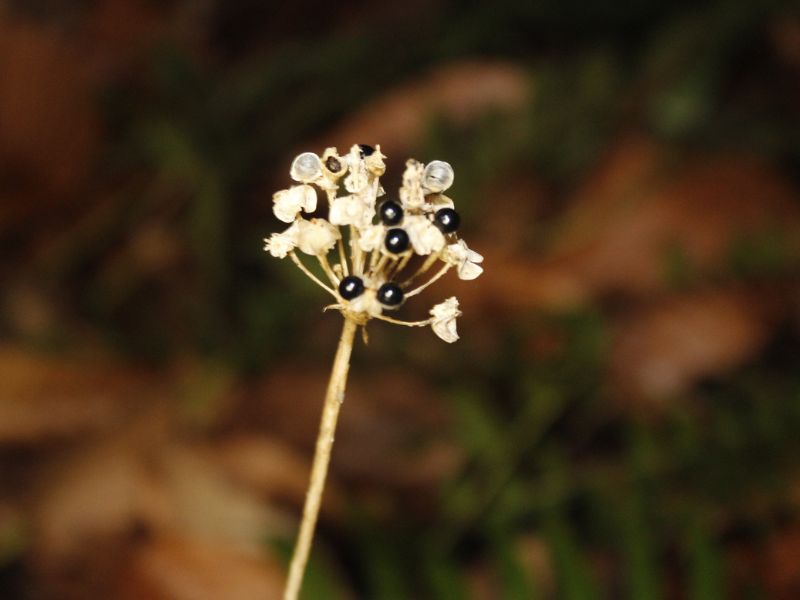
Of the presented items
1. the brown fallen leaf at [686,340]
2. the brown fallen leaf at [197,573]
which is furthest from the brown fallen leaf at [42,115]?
the brown fallen leaf at [686,340]

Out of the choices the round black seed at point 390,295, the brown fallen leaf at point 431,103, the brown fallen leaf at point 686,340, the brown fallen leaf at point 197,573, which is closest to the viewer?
the round black seed at point 390,295

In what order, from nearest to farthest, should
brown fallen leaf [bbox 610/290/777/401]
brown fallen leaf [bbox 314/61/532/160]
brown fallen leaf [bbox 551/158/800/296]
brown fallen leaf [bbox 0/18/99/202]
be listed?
1. brown fallen leaf [bbox 610/290/777/401]
2. brown fallen leaf [bbox 551/158/800/296]
3. brown fallen leaf [bbox 0/18/99/202]
4. brown fallen leaf [bbox 314/61/532/160]

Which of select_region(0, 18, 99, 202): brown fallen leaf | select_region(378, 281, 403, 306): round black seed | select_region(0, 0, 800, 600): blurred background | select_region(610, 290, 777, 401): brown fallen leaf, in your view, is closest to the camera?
select_region(378, 281, 403, 306): round black seed

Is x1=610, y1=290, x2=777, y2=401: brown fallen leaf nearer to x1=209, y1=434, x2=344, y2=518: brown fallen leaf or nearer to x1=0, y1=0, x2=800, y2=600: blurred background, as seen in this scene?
x1=0, y1=0, x2=800, y2=600: blurred background

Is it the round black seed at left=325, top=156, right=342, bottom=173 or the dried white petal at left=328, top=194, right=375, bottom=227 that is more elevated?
the round black seed at left=325, top=156, right=342, bottom=173

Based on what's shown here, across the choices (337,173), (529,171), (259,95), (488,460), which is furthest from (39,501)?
(529,171)

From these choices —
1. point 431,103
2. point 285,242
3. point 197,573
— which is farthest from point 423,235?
point 431,103

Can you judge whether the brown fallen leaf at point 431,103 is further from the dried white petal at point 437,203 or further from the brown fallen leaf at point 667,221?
the dried white petal at point 437,203

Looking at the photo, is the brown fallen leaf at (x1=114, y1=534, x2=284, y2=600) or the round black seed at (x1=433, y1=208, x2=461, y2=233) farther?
the brown fallen leaf at (x1=114, y1=534, x2=284, y2=600)

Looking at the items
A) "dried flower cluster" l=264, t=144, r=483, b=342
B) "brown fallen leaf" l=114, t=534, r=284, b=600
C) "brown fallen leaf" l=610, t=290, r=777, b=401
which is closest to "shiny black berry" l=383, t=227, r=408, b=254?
"dried flower cluster" l=264, t=144, r=483, b=342

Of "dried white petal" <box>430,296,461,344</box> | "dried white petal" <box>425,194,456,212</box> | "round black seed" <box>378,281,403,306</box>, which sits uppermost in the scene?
"dried white petal" <box>425,194,456,212</box>
